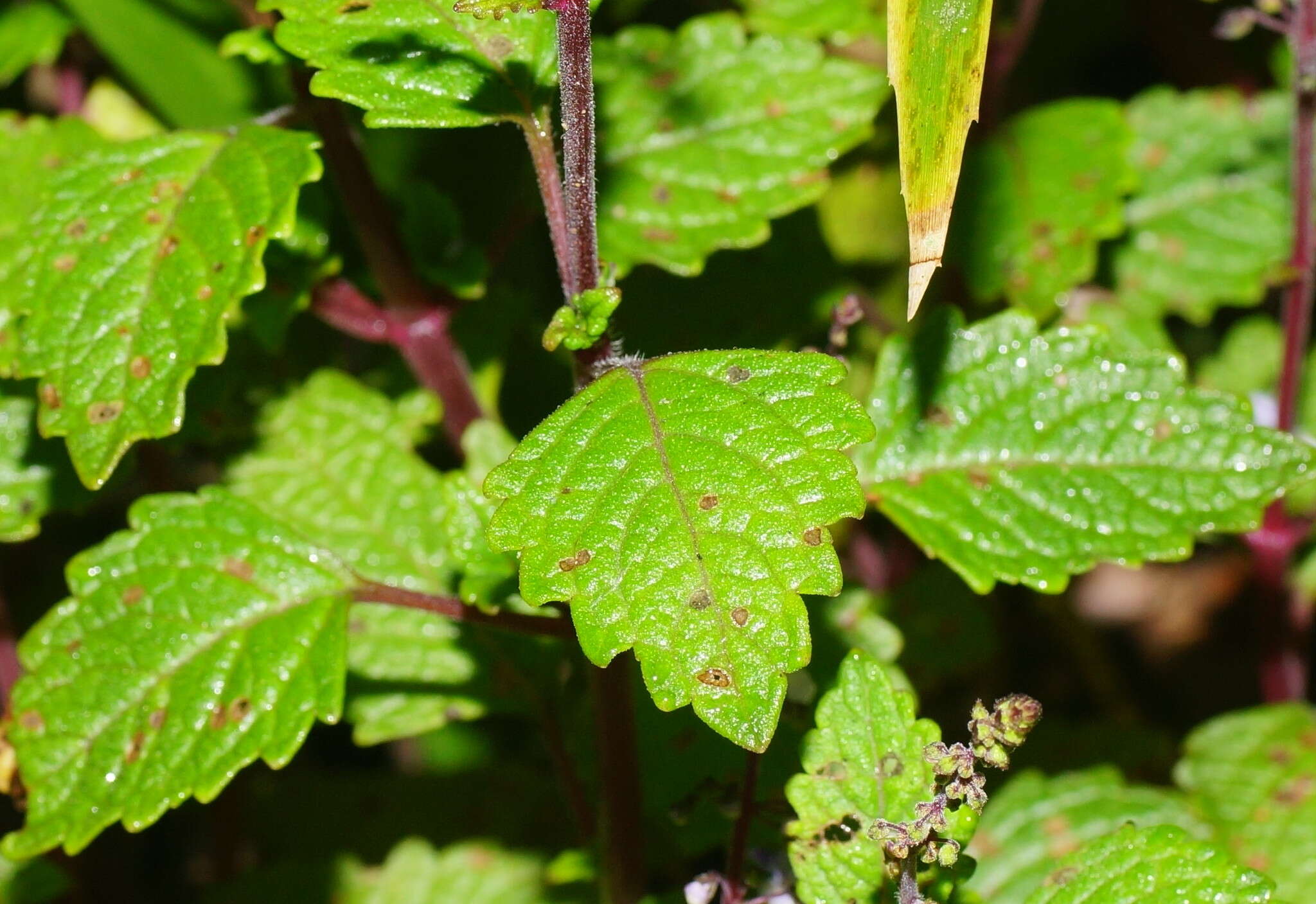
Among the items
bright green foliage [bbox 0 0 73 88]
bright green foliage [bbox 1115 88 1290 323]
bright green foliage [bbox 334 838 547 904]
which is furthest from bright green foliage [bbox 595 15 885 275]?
bright green foliage [bbox 334 838 547 904]

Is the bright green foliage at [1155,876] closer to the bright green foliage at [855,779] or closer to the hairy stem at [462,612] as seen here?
the bright green foliage at [855,779]

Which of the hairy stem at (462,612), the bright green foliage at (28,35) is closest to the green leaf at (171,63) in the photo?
the bright green foliage at (28,35)

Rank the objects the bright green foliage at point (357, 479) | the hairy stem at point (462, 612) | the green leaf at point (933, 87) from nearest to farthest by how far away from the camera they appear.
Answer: the green leaf at point (933, 87) < the hairy stem at point (462, 612) < the bright green foliage at point (357, 479)

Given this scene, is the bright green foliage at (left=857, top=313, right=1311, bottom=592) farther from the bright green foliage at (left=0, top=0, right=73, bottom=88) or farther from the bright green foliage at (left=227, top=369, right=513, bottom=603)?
the bright green foliage at (left=0, top=0, right=73, bottom=88)

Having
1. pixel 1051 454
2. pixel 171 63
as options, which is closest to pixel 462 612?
pixel 1051 454

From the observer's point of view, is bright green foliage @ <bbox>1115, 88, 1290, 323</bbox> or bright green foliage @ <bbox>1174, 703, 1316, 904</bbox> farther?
bright green foliage @ <bbox>1115, 88, 1290, 323</bbox>

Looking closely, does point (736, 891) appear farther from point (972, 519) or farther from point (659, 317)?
point (659, 317)

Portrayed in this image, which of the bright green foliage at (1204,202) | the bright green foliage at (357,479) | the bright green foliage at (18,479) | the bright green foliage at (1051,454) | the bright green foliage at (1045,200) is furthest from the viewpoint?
the bright green foliage at (1204,202)
